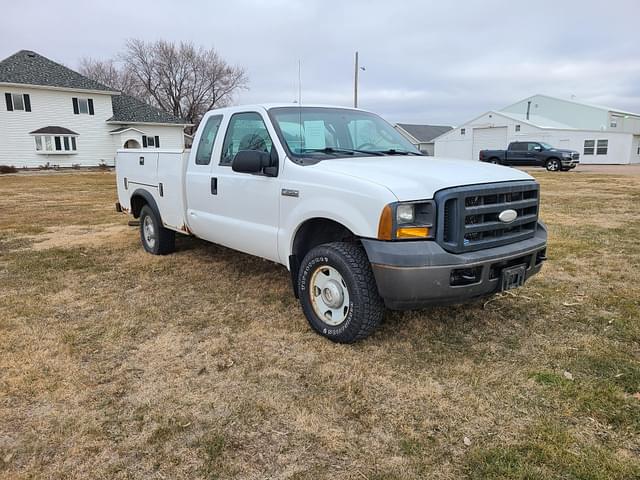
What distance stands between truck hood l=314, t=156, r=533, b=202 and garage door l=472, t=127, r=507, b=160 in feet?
134

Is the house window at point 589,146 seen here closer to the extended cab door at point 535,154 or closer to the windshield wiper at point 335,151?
the extended cab door at point 535,154

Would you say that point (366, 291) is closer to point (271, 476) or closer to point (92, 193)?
point (271, 476)

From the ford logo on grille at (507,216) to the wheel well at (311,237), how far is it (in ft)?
3.83

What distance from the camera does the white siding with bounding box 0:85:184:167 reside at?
3083 centimetres

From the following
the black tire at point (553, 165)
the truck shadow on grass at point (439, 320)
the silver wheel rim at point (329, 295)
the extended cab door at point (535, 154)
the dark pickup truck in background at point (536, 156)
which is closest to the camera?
the silver wheel rim at point (329, 295)

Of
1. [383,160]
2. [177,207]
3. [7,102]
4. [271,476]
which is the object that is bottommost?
[271,476]

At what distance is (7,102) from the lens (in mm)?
30375

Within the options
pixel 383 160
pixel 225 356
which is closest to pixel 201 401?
pixel 225 356

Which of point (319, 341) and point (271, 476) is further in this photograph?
point (319, 341)

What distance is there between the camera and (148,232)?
22.0ft

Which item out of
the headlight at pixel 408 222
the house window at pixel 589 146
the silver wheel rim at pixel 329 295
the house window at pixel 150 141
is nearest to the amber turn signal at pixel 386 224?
the headlight at pixel 408 222

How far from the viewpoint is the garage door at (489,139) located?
136ft

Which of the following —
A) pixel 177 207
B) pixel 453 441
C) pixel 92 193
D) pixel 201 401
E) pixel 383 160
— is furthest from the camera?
pixel 92 193

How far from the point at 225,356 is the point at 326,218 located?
1.30m
